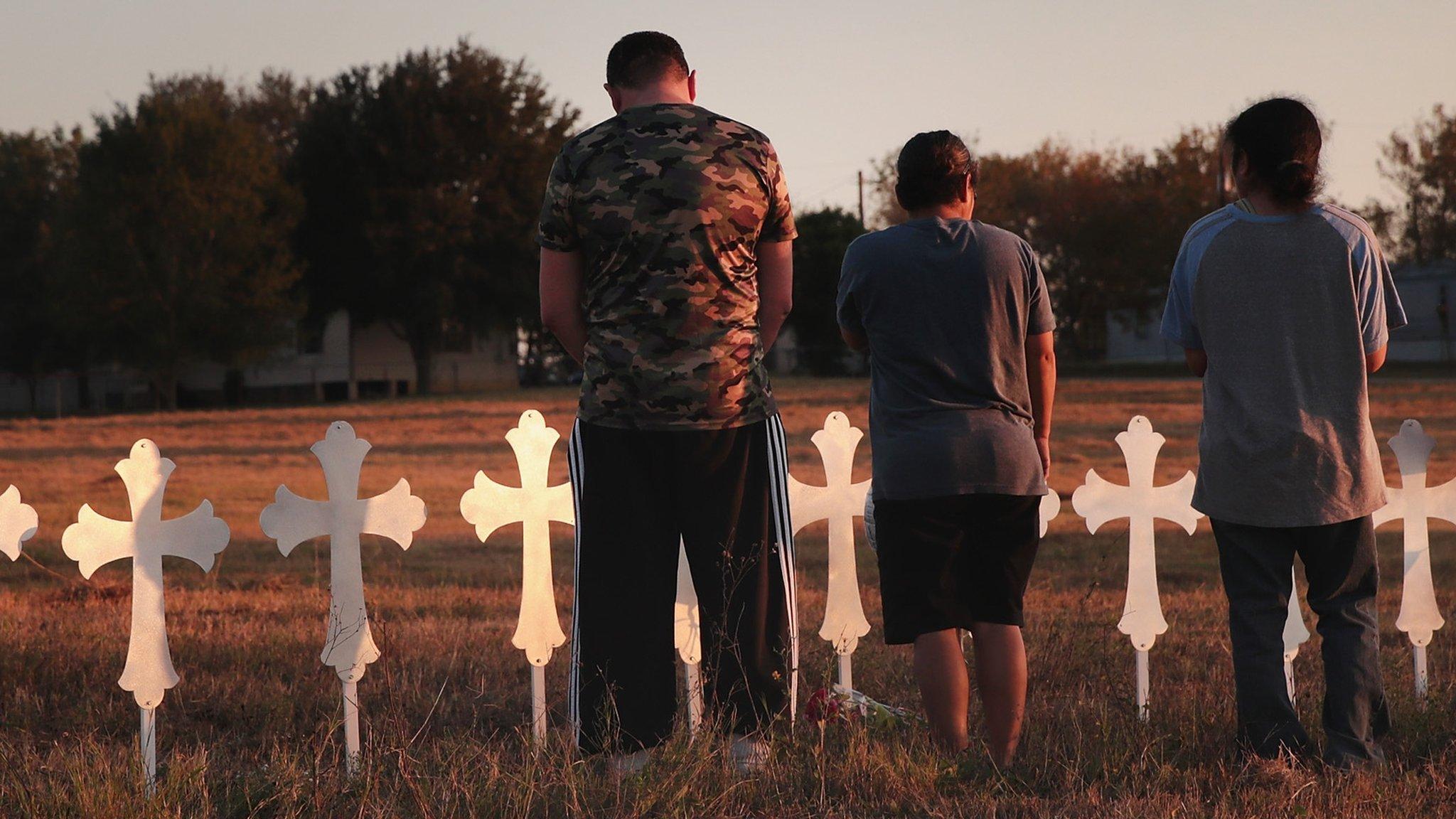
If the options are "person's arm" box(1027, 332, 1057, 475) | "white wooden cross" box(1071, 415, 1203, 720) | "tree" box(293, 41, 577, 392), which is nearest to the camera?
"person's arm" box(1027, 332, 1057, 475)

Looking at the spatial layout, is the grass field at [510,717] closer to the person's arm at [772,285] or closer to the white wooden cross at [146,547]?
the white wooden cross at [146,547]

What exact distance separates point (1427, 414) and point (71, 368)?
43.4m

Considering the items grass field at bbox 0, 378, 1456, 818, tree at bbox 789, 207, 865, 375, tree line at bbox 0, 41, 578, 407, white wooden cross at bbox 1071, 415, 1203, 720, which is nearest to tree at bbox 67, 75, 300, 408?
tree line at bbox 0, 41, 578, 407

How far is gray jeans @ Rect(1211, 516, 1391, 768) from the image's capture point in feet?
12.0

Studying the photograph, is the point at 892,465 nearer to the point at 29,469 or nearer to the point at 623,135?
the point at 623,135

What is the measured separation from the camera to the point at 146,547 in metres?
4.05

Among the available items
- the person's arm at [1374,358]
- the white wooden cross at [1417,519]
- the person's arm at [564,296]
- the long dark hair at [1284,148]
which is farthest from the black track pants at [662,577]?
the white wooden cross at [1417,519]

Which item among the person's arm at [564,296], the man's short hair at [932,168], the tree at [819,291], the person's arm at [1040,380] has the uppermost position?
the tree at [819,291]

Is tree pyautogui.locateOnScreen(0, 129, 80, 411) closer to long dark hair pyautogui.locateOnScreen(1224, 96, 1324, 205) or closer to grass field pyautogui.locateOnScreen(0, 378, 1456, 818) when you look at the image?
grass field pyautogui.locateOnScreen(0, 378, 1456, 818)

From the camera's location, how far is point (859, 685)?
16.5 feet

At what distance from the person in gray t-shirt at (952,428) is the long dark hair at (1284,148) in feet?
2.18

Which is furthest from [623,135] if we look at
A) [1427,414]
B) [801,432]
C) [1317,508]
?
[1427,414]

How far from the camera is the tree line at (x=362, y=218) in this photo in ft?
127

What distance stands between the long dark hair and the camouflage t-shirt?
1344 mm
